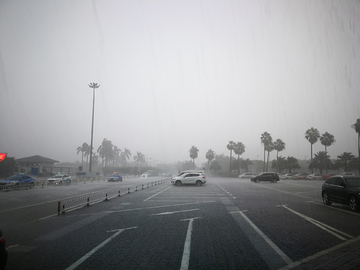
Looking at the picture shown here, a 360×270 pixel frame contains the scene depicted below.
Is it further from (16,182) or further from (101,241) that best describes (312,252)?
(16,182)

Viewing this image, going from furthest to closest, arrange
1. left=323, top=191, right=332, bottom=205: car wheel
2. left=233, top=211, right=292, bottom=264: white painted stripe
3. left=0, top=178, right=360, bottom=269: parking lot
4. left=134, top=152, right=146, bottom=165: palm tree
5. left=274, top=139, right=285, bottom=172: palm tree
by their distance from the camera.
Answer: left=134, top=152, right=146, bottom=165: palm tree
left=274, top=139, right=285, bottom=172: palm tree
left=323, top=191, right=332, bottom=205: car wheel
left=233, top=211, right=292, bottom=264: white painted stripe
left=0, top=178, right=360, bottom=269: parking lot

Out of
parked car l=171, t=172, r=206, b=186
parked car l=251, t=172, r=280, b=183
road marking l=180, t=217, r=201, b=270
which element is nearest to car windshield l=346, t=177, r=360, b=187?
road marking l=180, t=217, r=201, b=270

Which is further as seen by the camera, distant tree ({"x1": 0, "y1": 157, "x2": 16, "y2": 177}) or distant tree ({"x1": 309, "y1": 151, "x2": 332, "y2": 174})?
distant tree ({"x1": 309, "y1": 151, "x2": 332, "y2": 174})

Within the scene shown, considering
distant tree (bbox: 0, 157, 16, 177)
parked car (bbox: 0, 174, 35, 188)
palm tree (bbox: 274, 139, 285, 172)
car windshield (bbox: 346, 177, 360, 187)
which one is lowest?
parked car (bbox: 0, 174, 35, 188)

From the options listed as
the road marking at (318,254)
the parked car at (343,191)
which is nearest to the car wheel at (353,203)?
the parked car at (343,191)

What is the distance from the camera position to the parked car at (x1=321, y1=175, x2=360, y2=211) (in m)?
12.0

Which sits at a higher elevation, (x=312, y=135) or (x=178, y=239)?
(x=312, y=135)

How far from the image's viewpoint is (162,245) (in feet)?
22.1

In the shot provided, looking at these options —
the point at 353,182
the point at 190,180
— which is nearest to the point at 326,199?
the point at 353,182

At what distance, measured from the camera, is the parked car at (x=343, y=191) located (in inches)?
471

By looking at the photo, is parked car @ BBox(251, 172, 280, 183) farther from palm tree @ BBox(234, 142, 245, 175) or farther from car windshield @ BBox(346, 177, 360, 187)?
palm tree @ BBox(234, 142, 245, 175)

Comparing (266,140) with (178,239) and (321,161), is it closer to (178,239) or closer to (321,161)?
(321,161)

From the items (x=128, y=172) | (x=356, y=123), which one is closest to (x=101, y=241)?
(x=356, y=123)

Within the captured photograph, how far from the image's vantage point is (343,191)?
42.0 feet
